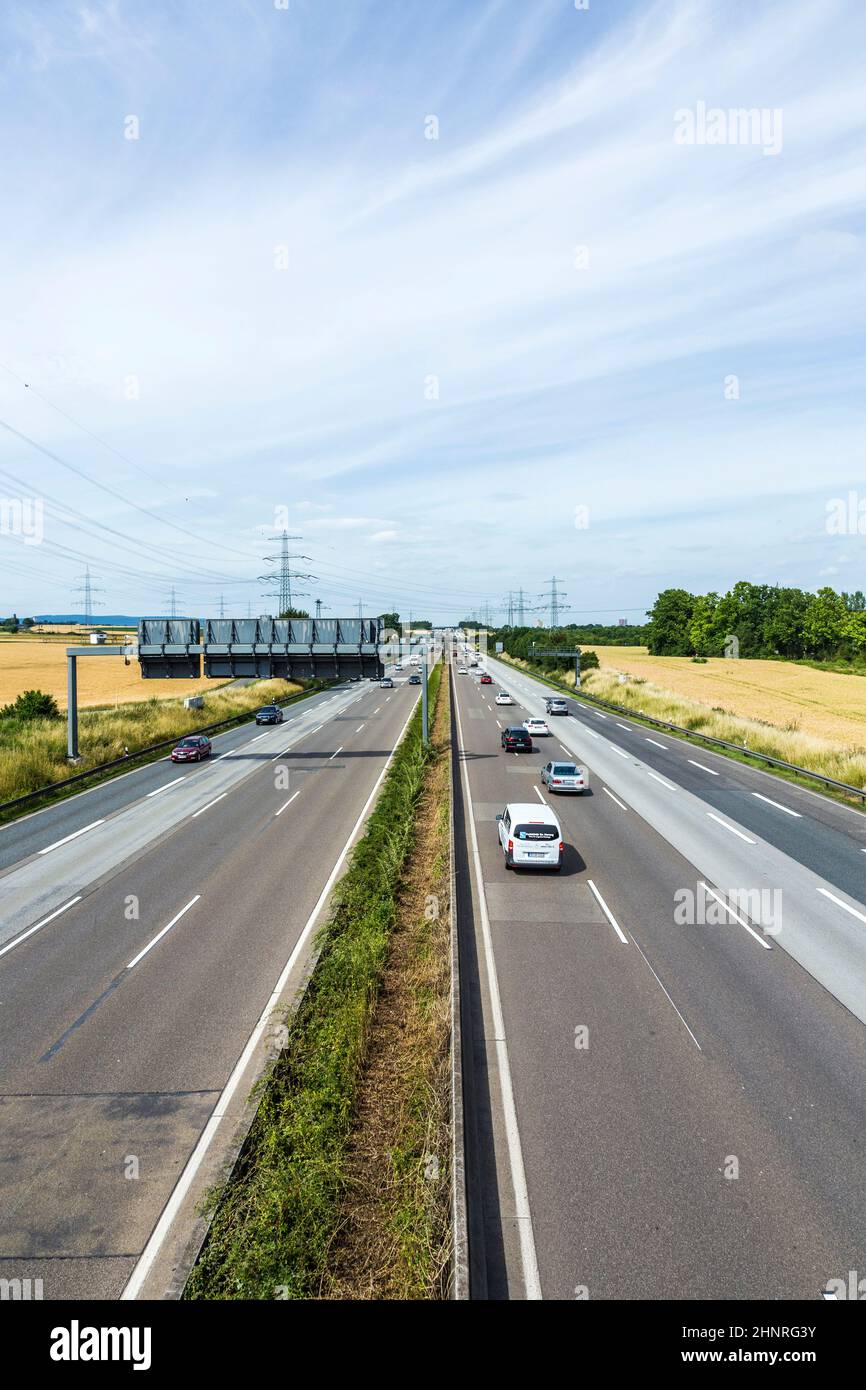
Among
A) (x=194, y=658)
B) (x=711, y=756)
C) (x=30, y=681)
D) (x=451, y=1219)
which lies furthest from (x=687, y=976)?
(x=30, y=681)

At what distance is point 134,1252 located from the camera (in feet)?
25.6

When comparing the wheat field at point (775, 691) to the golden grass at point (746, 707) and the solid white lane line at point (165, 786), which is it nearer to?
the golden grass at point (746, 707)

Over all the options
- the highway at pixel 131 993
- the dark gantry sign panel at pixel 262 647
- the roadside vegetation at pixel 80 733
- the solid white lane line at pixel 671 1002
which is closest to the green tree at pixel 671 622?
the roadside vegetation at pixel 80 733

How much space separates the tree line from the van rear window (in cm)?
13070

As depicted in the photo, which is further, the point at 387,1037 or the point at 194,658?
the point at 194,658

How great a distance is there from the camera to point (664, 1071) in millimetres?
10750

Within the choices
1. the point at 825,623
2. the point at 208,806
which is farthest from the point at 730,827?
the point at 825,623

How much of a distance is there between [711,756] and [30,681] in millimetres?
81639

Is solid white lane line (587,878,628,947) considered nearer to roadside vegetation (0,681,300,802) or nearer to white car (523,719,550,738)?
roadside vegetation (0,681,300,802)

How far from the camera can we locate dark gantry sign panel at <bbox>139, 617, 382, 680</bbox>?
41.2 metres

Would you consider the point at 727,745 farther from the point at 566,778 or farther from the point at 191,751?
the point at 191,751

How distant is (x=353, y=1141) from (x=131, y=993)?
6022 mm

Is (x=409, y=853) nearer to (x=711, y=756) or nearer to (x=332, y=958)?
(x=332, y=958)

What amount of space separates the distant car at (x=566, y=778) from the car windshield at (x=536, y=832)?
10.4 m
